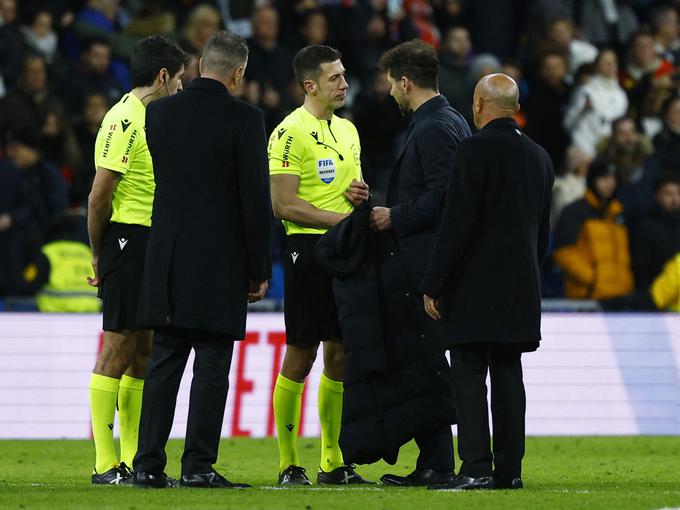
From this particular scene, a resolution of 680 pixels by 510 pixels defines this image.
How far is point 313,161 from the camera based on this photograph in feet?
30.7

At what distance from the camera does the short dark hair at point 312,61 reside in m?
9.41

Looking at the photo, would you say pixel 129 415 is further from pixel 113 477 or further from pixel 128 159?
pixel 128 159

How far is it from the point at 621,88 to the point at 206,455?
11123 millimetres

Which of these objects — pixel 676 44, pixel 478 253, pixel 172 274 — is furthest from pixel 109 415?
pixel 676 44

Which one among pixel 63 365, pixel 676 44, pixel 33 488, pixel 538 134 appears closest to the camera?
pixel 33 488

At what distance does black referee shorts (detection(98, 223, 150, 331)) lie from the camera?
8.88 m

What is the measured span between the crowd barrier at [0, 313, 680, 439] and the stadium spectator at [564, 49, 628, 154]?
172 inches

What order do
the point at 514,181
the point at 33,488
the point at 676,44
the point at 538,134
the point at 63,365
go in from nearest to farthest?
the point at 514,181 < the point at 33,488 < the point at 63,365 < the point at 538,134 < the point at 676,44

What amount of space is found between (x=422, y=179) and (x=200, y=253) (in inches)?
53.4

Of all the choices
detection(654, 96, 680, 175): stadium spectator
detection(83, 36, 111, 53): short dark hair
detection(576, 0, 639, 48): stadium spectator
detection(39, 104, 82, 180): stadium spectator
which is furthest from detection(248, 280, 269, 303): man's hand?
detection(576, 0, 639, 48): stadium spectator

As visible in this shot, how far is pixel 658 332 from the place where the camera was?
1341cm

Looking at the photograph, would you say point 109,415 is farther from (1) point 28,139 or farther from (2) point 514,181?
(1) point 28,139

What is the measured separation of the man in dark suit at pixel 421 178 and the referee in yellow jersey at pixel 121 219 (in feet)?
4.17

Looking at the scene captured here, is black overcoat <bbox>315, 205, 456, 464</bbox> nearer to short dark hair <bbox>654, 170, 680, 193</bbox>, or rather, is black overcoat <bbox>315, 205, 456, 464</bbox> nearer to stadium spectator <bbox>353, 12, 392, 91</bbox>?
short dark hair <bbox>654, 170, 680, 193</bbox>
